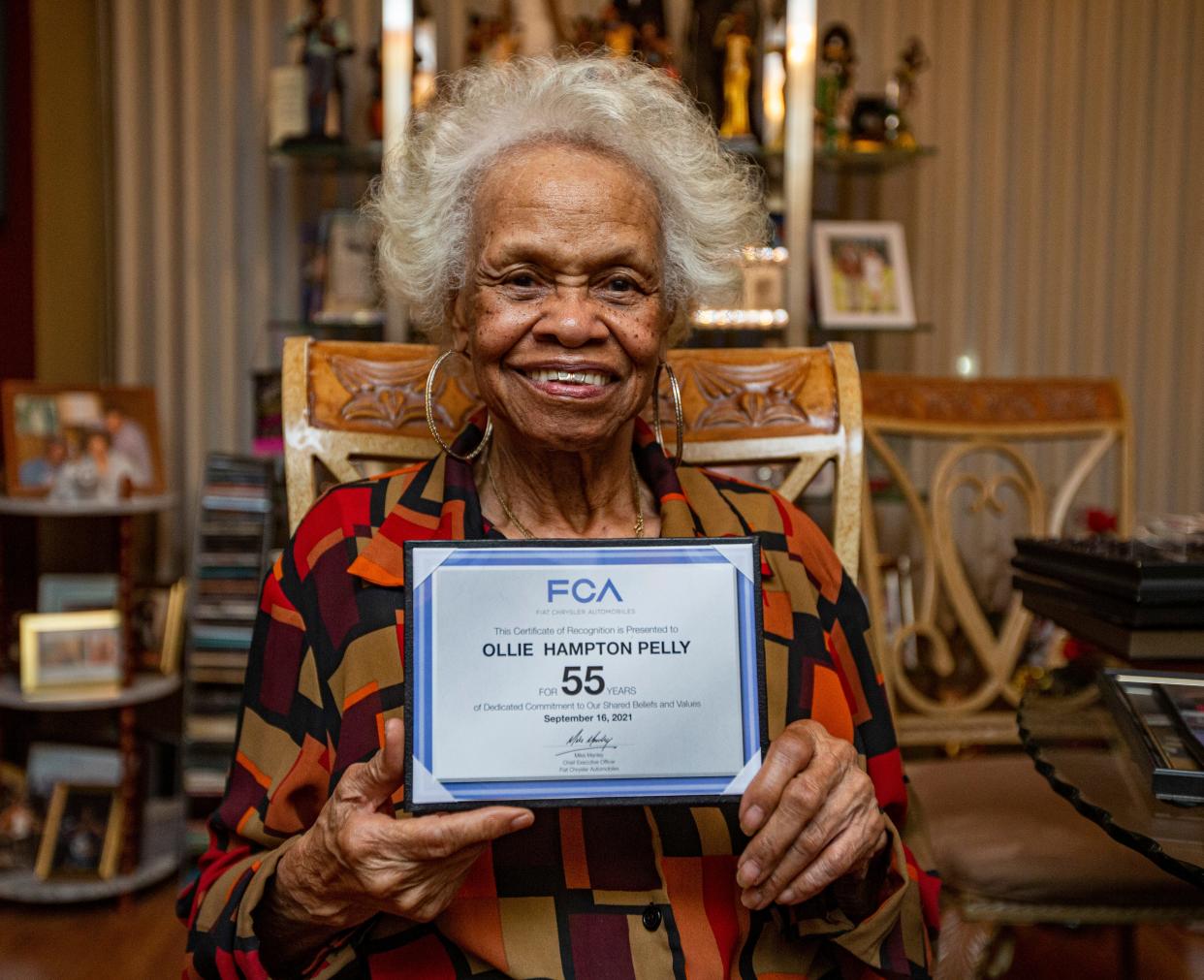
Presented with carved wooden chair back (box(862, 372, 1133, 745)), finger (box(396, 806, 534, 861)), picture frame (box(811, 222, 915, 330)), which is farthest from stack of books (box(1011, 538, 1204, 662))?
picture frame (box(811, 222, 915, 330))

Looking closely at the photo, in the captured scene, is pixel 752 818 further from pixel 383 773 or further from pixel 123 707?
pixel 123 707

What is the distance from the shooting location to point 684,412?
153 cm

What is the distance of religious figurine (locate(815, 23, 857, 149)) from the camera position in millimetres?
2922

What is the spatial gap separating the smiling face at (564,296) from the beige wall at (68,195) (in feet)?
7.34

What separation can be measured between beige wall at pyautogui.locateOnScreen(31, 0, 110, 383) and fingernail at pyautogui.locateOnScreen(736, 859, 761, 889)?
2676 mm

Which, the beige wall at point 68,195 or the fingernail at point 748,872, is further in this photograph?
the beige wall at point 68,195

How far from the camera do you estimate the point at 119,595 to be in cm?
260

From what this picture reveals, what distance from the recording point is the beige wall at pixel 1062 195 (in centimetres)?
328

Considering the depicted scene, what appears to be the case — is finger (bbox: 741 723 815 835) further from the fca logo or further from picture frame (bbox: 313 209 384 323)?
picture frame (bbox: 313 209 384 323)

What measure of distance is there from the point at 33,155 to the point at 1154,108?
3.38m

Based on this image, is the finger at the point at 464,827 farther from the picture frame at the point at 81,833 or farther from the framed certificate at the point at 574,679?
the picture frame at the point at 81,833

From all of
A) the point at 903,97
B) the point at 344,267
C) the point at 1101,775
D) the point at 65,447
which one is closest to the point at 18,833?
the point at 65,447

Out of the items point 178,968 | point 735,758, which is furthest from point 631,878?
point 178,968

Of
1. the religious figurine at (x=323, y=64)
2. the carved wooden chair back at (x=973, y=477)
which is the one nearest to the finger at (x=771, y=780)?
the carved wooden chair back at (x=973, y=477)
